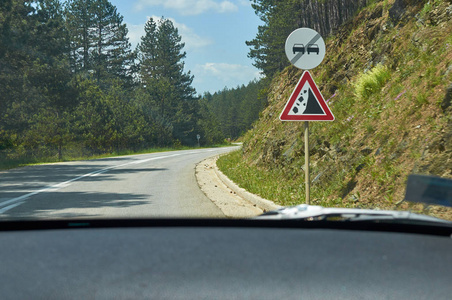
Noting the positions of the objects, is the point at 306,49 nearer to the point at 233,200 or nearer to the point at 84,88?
the point at 233,200

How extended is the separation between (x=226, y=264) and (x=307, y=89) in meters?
6.98

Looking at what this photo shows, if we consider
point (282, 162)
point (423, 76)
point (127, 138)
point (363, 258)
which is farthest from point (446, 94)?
point (127, 138)

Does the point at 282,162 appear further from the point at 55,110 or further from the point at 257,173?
the point at 55,110

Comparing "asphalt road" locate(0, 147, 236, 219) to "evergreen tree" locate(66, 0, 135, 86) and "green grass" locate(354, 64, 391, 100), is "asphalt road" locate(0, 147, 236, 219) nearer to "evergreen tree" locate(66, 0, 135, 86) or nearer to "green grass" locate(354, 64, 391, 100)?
"green grass" locate(354, 64, 391, 100)

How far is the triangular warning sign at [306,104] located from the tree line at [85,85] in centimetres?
2747

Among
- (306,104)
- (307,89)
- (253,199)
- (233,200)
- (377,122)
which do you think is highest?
(307,89)

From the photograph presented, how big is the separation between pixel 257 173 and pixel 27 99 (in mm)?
29880

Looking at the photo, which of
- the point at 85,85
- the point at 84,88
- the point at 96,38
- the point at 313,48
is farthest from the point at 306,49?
the point at 96,38

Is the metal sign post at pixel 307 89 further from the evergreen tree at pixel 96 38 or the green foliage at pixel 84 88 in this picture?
the evergreen tree at pixel 96 38

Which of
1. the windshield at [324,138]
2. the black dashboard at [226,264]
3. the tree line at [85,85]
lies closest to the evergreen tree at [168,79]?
the tree line at [85,85]

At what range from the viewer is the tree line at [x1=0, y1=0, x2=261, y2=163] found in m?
36.8

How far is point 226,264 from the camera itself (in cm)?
145

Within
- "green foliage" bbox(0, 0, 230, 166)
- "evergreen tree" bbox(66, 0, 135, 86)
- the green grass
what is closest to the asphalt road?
the green grass

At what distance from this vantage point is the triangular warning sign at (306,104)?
8.12m
